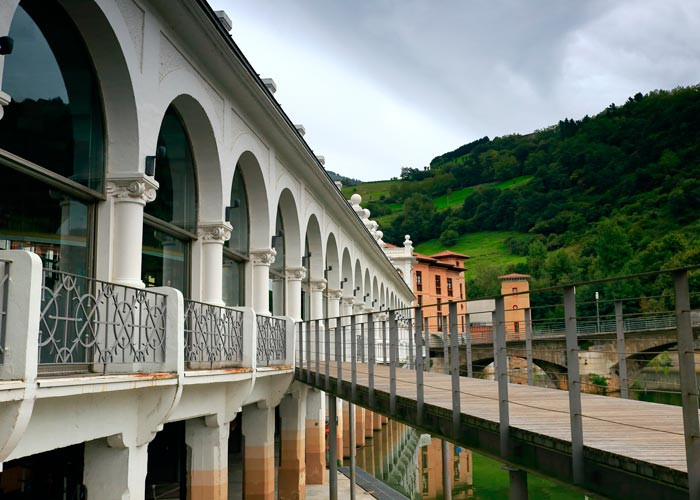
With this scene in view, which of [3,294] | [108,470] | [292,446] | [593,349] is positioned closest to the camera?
[3,294]

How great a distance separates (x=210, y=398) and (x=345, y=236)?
16649mm

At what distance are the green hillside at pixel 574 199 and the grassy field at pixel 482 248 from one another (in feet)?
0.86

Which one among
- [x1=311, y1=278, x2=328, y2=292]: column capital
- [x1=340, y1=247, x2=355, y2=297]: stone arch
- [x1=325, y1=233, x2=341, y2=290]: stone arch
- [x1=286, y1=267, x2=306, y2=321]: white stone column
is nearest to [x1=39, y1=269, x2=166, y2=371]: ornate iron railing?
[x1=286, y1=267, x2=306, y2=321]: white stone column

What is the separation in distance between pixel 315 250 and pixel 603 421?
16.5m

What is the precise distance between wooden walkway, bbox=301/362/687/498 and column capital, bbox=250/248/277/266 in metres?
5.95

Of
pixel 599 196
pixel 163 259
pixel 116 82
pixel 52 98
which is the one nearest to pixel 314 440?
pixel 163 259

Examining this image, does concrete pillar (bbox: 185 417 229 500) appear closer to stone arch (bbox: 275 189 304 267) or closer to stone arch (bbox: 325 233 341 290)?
stone arch (bbox: 275 189 304 267)

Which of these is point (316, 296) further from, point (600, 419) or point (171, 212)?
point (600, 419)

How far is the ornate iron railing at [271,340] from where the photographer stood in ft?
43.1

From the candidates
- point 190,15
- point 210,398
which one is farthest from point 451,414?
point 190,15

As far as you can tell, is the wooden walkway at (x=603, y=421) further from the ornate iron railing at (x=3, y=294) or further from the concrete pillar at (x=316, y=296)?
the concrete pillar at (x=316, y=296)

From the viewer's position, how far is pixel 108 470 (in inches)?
316

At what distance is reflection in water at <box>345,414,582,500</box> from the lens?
77.4ft

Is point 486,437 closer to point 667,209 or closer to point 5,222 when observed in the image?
point 5,222
